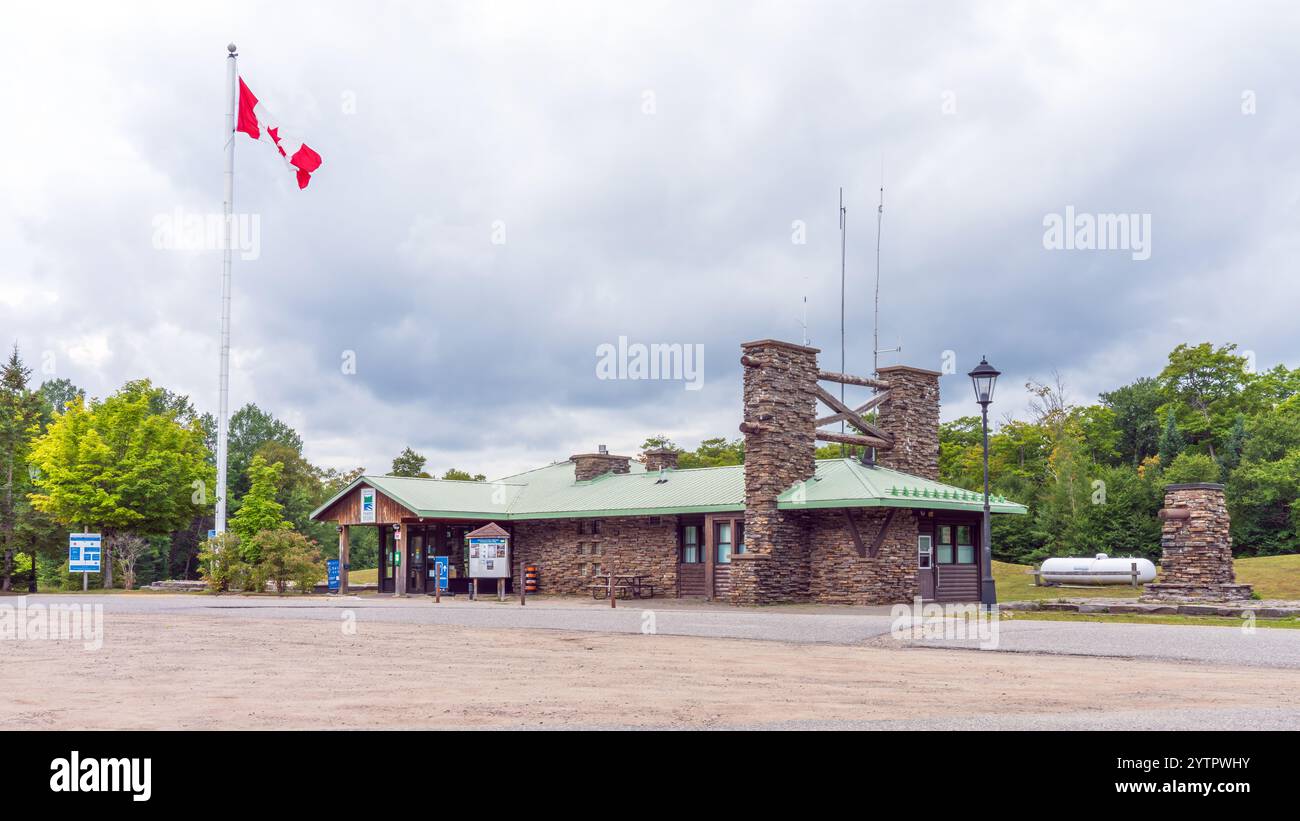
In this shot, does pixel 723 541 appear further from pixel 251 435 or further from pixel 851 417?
pixel 251 435

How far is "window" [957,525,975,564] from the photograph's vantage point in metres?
31.3

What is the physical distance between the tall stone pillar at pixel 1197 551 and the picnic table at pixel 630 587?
46.7ft

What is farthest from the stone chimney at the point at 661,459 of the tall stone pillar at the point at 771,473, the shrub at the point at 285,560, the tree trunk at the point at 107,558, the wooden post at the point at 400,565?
the tree trunk at the point at 107,558

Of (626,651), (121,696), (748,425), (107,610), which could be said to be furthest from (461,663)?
(748,425)

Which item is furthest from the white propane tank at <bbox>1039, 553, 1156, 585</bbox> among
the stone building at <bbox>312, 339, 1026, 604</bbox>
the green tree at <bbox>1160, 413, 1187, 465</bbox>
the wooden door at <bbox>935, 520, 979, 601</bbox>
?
the green tree at <bbox>1160, 413, 1187, 465</bbox>

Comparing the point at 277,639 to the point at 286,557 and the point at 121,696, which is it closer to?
the point at 121,696

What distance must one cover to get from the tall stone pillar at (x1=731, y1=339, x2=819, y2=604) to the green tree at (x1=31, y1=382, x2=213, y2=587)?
29.3m

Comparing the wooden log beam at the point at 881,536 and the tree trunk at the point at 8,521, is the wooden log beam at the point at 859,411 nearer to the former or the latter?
the wooden log beam at the point at 881,536

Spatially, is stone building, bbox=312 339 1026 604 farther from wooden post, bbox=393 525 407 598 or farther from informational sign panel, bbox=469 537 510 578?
informational sign panel, bbox=469 537 510 578

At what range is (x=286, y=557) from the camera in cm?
3506

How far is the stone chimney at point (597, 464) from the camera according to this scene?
40.7 meters

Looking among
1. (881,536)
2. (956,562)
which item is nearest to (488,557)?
(881,536)

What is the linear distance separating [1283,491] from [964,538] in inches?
999
